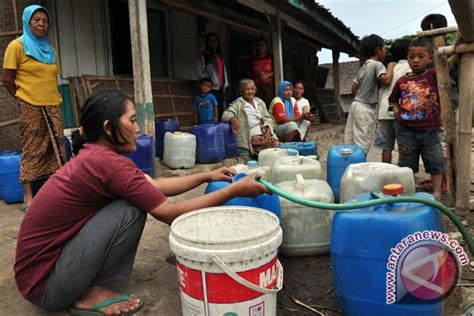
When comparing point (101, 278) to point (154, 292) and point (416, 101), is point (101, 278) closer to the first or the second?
point (154, 292)

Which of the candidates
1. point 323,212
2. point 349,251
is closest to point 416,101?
point 323,212

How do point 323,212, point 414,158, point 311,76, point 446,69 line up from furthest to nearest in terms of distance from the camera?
→ point 311,76, point 414,158, point 446,69, point 323,212

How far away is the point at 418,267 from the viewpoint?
159 cm

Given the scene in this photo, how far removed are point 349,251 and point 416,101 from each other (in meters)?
2.25

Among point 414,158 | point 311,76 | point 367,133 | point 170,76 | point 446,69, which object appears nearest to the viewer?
point 446,69

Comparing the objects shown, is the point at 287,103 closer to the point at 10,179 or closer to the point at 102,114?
the point at 10,179

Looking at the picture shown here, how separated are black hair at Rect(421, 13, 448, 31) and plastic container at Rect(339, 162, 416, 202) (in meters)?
2.27

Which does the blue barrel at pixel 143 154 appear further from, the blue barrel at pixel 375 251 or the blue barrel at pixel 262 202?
the blue barrel at pixel 375 251

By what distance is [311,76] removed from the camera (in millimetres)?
12523

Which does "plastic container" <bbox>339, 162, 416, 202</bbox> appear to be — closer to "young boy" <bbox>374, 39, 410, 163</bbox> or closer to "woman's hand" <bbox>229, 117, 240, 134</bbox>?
"young boy" <bbox>374, 39, 410, 163</bbox>

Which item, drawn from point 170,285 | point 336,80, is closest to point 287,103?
point 170,285

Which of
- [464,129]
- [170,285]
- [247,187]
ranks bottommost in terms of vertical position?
[170,285]

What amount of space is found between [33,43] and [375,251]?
3203 millimetres

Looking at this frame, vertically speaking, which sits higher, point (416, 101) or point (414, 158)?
point (416, 101)
